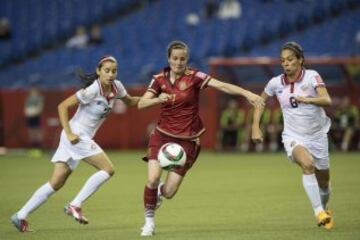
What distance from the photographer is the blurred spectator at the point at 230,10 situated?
31.6m

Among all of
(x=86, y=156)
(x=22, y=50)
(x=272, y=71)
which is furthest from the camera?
(x=22, y=50)

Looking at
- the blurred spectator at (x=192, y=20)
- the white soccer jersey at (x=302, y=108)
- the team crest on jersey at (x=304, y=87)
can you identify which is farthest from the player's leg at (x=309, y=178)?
the blurred spectator at (x=192, y=20)

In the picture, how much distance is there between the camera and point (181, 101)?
1046 cm

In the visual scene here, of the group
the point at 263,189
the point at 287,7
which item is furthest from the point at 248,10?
the point at 263,189

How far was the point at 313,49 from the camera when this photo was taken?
30.1 meters

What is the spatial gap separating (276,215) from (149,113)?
1701 cm

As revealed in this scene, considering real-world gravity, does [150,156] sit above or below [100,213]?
above

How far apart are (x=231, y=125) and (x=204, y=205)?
14.5 metres

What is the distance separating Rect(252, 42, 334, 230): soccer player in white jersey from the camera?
1045 cm

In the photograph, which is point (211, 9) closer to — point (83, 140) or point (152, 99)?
point (83, 140)

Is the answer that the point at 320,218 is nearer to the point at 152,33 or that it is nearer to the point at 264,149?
the point at 264,149

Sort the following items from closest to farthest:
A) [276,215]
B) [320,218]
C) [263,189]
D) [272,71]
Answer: [320,218] < [276,215] < [263,189] < [272,71]

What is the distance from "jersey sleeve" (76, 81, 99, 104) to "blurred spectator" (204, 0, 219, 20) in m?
21.3

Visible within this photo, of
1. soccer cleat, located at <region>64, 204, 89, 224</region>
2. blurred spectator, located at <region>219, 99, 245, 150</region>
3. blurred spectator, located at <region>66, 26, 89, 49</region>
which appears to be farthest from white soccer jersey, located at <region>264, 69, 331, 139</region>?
blurred spectator, located at <region>66, 26, 89, 49</region>
